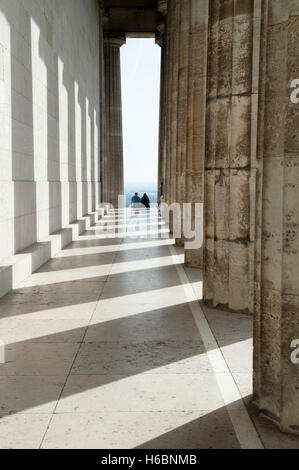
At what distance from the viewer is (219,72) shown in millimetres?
10094

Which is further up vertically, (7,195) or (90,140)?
(90,140)

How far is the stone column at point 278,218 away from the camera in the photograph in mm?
5137

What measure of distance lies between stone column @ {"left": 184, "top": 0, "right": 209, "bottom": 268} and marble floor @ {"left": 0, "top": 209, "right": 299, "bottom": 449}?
354 centimetres

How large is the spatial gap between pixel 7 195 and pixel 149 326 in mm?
5298

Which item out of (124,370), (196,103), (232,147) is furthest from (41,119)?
(124,370)

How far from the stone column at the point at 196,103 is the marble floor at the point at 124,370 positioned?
A: 11.6 feet

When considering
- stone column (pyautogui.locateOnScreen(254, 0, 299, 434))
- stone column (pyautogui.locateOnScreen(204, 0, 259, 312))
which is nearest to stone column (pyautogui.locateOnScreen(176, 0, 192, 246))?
stone column (pyautogui.locateOnScreen(204, 0, 259, 312))

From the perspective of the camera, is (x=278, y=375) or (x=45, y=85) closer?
(x=278, y=375)

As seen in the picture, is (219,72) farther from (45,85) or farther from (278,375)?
(45,85)

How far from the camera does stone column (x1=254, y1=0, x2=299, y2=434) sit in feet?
16.9

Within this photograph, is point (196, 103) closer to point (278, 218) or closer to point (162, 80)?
point (278, 218)

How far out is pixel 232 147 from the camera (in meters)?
9.95

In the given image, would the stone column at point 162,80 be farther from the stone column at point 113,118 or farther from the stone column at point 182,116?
the stone column at point 182,116

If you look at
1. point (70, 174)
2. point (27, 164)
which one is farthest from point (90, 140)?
point (27, 164)
